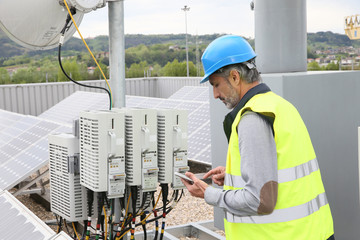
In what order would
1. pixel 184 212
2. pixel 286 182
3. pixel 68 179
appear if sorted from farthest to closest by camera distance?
pixel 184 212 < pixel 68 179 < pixel 286 182

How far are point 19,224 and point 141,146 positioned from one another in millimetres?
1007

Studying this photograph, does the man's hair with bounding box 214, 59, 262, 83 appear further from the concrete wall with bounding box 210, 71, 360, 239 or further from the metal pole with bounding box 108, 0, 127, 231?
the metal pole with bounding box 108, 0, 127, 231

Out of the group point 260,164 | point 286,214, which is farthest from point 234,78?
point 286,214

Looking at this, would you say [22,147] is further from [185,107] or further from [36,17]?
[185,107]

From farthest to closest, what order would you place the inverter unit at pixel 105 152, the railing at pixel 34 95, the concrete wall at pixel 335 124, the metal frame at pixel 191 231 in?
the railing at pixel 34 95, the metal frame at pixel 191 231, the concrete wall at pixel 335 124, the inverter unit at pixel 105 152

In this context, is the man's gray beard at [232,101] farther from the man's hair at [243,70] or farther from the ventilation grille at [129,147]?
the ventilation grille at [129,147]

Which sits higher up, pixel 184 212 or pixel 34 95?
pixel 34 95

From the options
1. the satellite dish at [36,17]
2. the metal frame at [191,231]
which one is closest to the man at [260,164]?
the satellite dish at [36,17]

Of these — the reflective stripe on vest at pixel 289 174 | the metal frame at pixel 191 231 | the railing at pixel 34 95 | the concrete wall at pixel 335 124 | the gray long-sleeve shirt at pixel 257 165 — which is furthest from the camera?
the railing at pixel 34 95

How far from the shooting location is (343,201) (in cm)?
437

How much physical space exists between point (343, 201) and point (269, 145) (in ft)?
7.96

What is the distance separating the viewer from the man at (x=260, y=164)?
225cm

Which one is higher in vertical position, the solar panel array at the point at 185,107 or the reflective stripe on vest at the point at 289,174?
the reflective stripe on vest at the point at 289,174

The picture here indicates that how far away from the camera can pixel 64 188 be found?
3.98m
